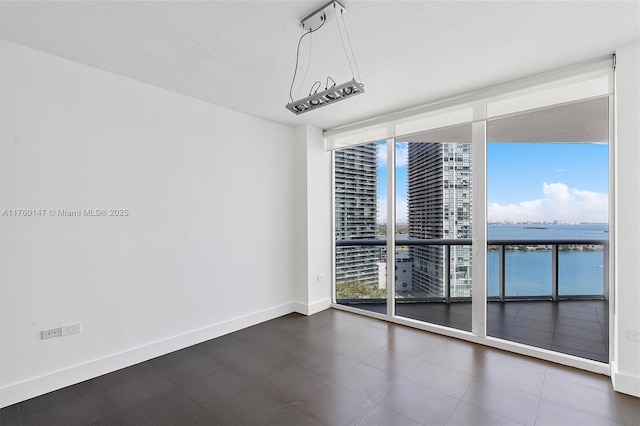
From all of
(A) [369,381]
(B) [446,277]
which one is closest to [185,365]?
(A) [369,381]

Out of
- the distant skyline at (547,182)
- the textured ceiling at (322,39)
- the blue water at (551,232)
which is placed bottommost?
the blue water at (551,232)

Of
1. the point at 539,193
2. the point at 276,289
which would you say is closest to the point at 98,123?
the point at 276,289

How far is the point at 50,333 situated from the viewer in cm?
252

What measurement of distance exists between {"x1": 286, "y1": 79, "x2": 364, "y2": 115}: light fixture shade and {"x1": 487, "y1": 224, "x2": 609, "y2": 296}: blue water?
232 centimetres

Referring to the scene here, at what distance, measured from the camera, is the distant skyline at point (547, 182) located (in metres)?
2.91

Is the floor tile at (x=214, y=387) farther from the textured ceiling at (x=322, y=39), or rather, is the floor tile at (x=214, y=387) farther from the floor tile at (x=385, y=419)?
the textured ceiling at (x=322, y=39)

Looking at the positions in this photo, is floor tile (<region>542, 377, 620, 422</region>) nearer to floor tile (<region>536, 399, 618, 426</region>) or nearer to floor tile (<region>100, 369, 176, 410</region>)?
floor tile (<region>536, 399, 618, 426</region>)

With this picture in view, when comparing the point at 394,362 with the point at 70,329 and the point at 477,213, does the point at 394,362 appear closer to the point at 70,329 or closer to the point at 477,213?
the point at 477,213

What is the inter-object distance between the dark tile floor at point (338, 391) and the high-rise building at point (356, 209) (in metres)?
1.47

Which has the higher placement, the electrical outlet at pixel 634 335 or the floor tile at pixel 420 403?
the electrical outlet at pixel 634 335

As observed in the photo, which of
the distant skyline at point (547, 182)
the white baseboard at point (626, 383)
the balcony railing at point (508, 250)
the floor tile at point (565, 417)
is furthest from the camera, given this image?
the balcony railing at point (508, 250)

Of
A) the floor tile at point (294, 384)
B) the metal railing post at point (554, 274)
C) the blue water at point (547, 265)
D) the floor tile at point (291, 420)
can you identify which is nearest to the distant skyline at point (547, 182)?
the blue water at point (547, 265)

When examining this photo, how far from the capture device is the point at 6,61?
236cm

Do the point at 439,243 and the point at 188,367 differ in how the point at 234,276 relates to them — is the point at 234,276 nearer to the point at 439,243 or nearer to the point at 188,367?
the point at 188,367
